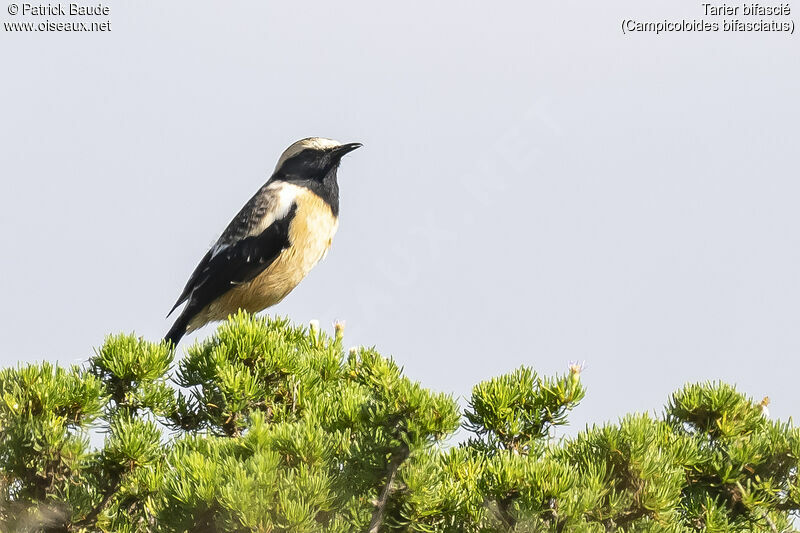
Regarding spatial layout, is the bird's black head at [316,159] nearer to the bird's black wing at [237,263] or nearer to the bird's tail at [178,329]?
the bird's black wing at [237,263]

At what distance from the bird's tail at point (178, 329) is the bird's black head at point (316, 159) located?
162 cm

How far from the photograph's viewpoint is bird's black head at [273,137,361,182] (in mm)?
8602

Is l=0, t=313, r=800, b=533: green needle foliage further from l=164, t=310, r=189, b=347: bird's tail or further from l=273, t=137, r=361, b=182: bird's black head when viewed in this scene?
l=273, t=137, r=361, b=182: bird's black head

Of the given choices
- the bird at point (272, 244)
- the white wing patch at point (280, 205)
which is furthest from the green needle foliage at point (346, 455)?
the white wing patch at point (280, 205)

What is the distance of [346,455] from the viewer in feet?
11.1

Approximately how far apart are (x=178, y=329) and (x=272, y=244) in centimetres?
121

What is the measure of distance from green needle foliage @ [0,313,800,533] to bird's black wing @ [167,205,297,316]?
361 cm

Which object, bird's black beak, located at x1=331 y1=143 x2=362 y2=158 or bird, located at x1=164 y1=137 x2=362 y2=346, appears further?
bird's black beak, located at x1=331 y1=143 x2=362 y2=158

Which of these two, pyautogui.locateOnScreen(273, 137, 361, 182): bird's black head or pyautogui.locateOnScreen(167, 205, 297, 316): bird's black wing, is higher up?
pyautogui.locateOnScreen(273, 137, 361, 182): bird's black head

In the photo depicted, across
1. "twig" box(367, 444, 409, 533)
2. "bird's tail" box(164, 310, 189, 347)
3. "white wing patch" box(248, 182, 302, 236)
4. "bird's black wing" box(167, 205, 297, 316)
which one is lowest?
"twig" box(367, 444, 409, 533)

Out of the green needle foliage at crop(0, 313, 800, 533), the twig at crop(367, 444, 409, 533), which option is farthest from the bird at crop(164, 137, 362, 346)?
the twig at crop(367, 444, 409, 533)

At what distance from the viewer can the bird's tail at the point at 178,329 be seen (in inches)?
324

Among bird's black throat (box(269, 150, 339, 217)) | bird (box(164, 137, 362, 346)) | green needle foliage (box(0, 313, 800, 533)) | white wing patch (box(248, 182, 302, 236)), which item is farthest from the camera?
bird's black throat (box(269, 150, 339, 217))

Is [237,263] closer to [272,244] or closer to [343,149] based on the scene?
[272,244]
